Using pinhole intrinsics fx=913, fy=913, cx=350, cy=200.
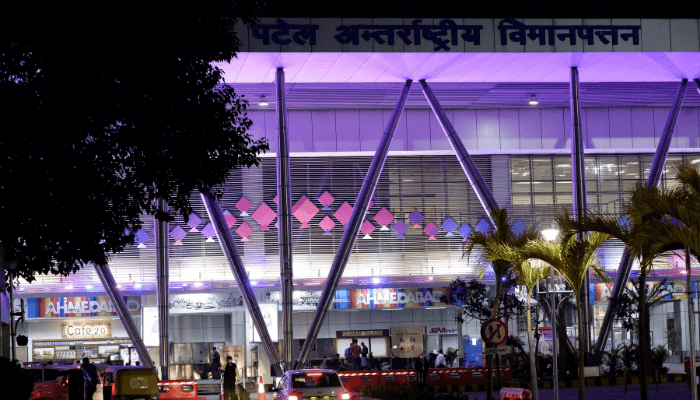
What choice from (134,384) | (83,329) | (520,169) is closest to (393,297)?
(520,169)

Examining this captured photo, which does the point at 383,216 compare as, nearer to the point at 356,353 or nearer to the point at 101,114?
the point at 356,353

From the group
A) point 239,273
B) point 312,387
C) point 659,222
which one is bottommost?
point 312,387

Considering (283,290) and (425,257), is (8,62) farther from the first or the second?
(425,257)

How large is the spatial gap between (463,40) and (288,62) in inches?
234

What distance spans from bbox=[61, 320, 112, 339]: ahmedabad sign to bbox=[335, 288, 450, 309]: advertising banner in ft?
34.3

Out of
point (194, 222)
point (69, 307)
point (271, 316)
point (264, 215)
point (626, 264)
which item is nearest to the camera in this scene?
point (626, 264)

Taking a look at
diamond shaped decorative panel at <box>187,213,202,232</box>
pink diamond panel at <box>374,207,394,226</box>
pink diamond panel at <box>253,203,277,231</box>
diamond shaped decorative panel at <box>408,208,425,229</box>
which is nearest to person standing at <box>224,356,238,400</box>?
pink diamond panel at <box>253,203,277,231</box>

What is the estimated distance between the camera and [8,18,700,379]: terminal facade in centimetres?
3947

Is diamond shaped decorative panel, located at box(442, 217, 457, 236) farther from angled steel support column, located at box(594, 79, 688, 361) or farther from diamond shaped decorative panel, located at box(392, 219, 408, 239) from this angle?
angled steel support column, located at box(594, 79, 688, 361)

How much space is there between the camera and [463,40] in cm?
3062

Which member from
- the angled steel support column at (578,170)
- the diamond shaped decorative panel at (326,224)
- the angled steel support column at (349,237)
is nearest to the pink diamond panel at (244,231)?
the diamond shaped decorative panel at (326,224)

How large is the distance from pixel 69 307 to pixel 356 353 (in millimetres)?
12663

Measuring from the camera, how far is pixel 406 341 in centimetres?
3809

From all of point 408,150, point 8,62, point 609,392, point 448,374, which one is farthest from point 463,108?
point 8,62
